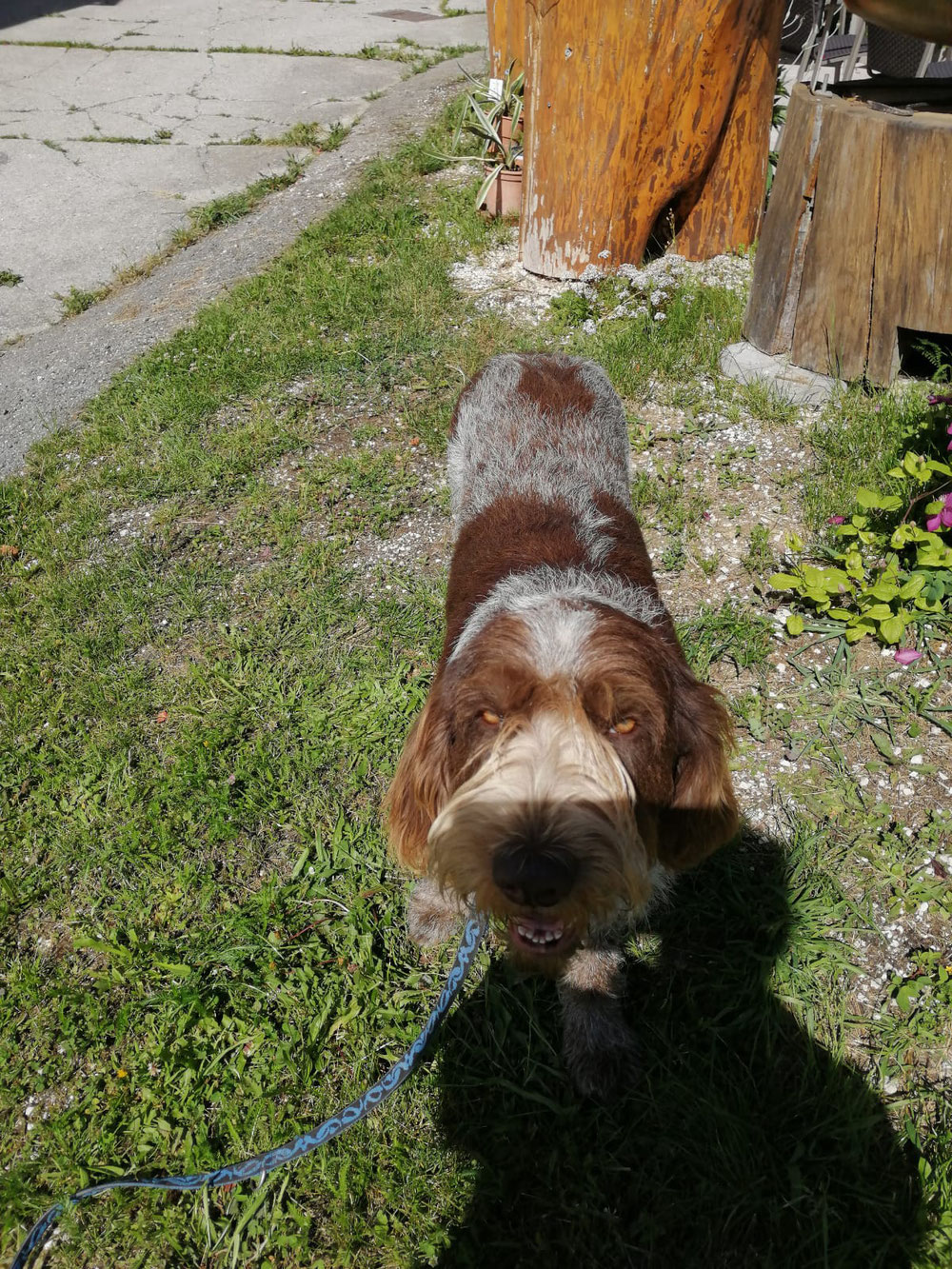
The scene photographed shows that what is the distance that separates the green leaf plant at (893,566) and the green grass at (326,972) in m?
0.26

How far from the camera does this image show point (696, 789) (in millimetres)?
2387

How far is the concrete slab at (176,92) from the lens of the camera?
30.9 ft

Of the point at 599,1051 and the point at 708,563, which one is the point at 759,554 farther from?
the point at 599,1051

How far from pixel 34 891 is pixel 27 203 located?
7.62 meters

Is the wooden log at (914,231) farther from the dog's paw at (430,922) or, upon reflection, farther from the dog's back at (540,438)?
the dog's paw at (430,922)

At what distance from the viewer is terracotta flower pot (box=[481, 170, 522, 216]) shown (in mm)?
6738

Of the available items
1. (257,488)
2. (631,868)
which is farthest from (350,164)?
(631,868)

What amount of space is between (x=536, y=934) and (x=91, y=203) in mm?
8555

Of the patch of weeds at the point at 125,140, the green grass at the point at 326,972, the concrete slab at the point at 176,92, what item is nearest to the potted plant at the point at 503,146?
the concrete slab at the point at 176,92

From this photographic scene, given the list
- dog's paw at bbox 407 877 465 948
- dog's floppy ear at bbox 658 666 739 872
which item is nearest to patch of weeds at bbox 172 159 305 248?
dog's paw at bbox 407 877 465 948

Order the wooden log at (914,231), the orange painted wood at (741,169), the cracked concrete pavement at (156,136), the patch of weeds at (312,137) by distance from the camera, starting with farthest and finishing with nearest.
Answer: the patch of weeds at (312,137) < the cracked concrete pavement at (156,136) < the orange painted wood at (741,169) < the wooden log at (914,231)

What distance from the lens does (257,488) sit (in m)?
4.71

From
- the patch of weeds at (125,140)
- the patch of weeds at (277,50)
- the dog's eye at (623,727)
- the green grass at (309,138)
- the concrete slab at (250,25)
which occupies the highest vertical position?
the concrete slab at (250,25)

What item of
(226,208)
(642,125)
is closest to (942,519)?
(642,125)
